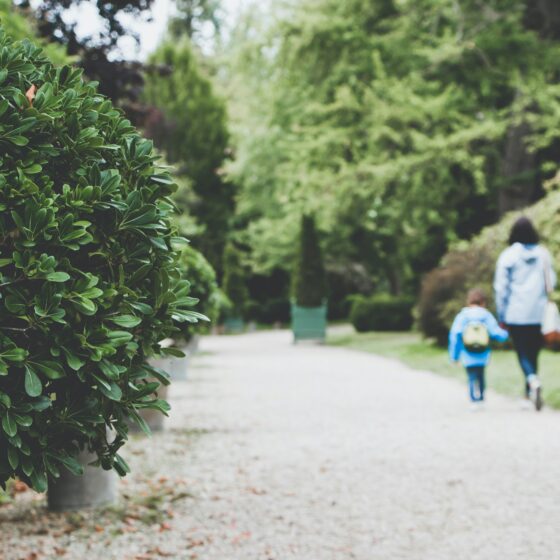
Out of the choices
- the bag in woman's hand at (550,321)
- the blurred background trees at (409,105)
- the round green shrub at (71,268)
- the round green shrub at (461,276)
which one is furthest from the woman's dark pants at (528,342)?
the blurred background trees at (409,105)

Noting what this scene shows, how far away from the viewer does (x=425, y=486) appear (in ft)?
17.7

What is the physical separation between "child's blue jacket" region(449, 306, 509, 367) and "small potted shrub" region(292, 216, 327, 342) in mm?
16120

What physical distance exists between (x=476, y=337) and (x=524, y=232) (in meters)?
1.15

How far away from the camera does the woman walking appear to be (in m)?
8.31

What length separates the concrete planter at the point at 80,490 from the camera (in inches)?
193

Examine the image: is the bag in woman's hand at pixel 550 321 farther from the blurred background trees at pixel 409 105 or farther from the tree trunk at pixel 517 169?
the tree trunk at pixel 517 169

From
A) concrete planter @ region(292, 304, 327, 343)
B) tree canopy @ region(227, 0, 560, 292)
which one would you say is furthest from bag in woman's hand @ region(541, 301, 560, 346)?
concrete planter @ region(292, 304, 327, 343)

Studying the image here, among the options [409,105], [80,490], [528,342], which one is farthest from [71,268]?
[409,105]

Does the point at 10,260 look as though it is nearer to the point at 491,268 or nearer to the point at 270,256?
the point at 491,268

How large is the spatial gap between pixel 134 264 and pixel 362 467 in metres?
3.76

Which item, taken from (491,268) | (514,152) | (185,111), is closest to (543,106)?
(514,152)

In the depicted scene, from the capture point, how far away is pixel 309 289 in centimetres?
2528

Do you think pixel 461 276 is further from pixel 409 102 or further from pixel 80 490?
pixel 80 490

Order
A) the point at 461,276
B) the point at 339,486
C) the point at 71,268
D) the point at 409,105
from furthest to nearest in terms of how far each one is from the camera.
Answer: the point at 409,105
the point at 461,276
the point at 339,486
the point at 71,268
